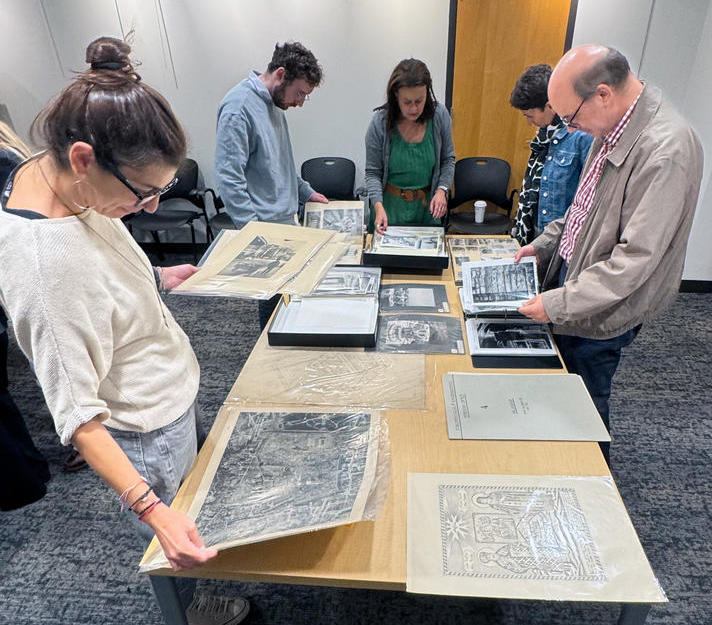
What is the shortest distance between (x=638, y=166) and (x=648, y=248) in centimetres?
21

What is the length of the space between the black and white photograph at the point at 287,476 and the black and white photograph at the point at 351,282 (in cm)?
61

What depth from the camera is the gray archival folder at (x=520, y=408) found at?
43.5 inches

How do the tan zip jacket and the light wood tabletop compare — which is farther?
the tan zip jacket

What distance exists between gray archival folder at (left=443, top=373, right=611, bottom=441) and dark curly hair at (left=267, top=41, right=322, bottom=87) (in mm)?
1236

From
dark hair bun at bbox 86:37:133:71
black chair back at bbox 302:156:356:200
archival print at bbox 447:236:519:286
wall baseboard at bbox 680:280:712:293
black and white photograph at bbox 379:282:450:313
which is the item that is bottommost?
wall baseboard at bbox 680:280:712:293

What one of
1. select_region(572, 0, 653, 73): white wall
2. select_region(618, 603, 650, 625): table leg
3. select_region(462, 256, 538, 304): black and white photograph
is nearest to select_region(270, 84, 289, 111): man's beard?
select_region(462, 256, 538, 304): black and white photograph

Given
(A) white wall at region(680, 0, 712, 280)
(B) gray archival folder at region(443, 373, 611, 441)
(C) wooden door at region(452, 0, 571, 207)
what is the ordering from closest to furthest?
(B) gray archival folder at region(443, 373, 611, 441) < (A) white wall at region(680, 0, 712, 280) < (C) wooden door at region(452, 0, 571, 207)

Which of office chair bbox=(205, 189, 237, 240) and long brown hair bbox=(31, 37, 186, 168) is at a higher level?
long brown hair bbox=(31, 37, 186, 168)

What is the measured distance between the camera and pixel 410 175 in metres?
2.33

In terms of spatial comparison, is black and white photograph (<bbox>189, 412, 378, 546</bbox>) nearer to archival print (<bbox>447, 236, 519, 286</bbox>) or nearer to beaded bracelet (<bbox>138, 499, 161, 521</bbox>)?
beaded bracelet (<bbox>138, 499, 161, 521</bbox>)

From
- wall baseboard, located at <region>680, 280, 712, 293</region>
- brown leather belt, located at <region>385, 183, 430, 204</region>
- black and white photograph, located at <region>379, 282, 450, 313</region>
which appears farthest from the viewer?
wall baseboard, located at <region>680, 280, 712, 293</region>

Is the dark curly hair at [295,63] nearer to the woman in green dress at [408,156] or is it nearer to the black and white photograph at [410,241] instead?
the woman in green dress at [408,156]

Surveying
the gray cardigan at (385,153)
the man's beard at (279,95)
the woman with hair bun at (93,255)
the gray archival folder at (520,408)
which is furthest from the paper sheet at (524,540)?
the gray cardigan at (385,153)

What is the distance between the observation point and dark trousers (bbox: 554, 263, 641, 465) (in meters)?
1.46
